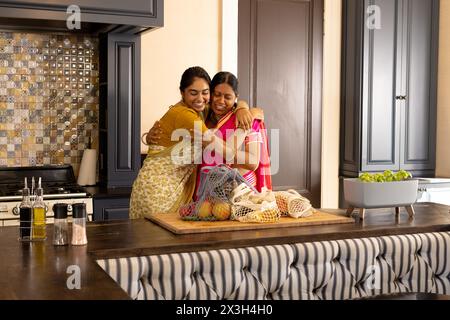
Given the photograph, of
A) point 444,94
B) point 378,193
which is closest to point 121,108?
point 378,193

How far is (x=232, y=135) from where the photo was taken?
10.5 ft

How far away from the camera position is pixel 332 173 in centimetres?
553

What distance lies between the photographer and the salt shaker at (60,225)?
2.22 metres

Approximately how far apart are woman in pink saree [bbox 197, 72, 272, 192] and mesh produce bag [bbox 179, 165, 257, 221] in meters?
0.46

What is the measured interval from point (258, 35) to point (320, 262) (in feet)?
9.85

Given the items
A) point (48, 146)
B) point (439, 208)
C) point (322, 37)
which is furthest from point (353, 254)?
point (322, 37)

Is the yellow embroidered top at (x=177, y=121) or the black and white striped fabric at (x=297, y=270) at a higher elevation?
Answer: the yellow embroidered top at (x=177, y=121)

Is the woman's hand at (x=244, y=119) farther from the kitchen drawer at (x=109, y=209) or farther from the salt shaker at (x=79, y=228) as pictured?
the kitchen drawer at (x=109, y=209)

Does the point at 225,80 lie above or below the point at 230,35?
below

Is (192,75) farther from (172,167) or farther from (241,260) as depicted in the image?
(241,260)

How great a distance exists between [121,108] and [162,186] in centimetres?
141

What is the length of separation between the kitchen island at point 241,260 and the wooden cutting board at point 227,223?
1.3 inches

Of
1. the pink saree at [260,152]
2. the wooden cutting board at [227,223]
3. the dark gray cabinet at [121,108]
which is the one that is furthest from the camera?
the dark gray cabinet at [121,108]

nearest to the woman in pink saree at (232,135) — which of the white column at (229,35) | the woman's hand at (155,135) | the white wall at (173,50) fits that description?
the woman's hand at (155,135)
